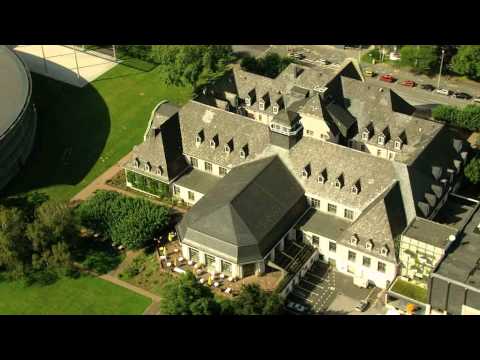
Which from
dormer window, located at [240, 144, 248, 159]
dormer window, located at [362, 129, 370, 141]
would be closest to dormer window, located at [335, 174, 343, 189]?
dormer window, located at [240, 144, 248, 159]

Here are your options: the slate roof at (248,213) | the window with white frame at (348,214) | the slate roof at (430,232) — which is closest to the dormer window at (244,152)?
the slate roof at (248,213)

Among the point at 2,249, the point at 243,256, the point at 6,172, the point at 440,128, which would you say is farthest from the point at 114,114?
the point at 440,128

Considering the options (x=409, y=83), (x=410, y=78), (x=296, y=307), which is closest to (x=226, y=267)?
(x=296, y=307)

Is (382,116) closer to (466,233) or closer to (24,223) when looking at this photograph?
(466,233)

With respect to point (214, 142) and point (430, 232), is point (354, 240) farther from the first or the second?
point (214, 142)

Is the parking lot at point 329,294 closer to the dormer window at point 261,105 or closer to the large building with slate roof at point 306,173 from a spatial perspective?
the large building with slate roof at point 306,173
